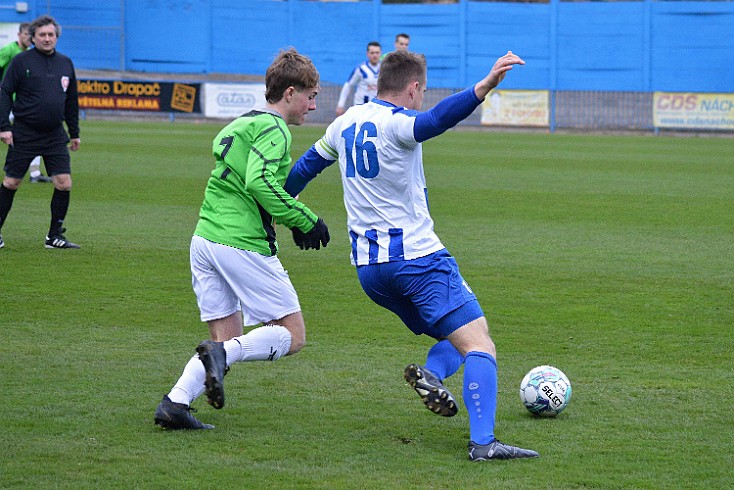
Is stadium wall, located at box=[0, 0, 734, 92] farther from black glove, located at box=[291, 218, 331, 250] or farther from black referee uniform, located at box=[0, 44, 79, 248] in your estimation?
black glove, located at box=[291, 218, 331, 250]

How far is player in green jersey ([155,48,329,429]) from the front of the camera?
491 centimetres

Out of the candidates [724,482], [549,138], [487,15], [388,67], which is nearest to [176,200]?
[388,67]

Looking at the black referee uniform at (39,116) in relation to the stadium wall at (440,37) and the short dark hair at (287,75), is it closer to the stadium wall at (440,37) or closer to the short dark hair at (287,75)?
the short dark hair at (287,75)

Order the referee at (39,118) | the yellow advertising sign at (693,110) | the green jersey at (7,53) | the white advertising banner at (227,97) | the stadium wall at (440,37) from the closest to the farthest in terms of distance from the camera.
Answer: the referee at (39,118) → the green jersey at (7,53) → the yellow advertising sign at (693,110) → the white advertising banner at (227,97) → the stadium wall at (440,37)

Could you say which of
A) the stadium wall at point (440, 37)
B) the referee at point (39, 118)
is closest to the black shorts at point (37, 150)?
the referee at point (39, 118)

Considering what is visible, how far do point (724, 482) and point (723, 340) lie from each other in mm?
2813

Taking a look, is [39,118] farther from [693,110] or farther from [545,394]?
[693,110]

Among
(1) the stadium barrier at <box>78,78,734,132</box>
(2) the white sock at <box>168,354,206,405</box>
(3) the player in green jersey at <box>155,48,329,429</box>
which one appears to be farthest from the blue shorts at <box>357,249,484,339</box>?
(1) the stadium barrier at <box>78,78,734,132</box>

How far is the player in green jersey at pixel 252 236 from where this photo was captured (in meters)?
4.91

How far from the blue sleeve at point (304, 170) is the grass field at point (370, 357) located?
1.11 metres

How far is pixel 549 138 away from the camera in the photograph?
28078mm

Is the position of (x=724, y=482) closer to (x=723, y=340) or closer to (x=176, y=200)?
(x=723, y=340)

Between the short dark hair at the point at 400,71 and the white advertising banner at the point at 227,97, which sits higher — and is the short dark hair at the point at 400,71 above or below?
below

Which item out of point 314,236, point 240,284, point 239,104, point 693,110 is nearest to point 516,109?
point 693,110
